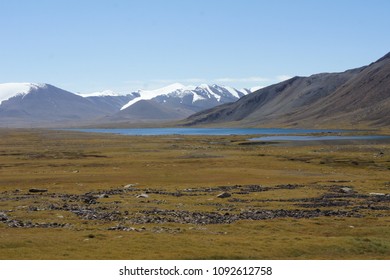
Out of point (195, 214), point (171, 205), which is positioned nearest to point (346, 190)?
point (171, 205)

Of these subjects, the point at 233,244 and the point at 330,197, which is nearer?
the point at 233,244

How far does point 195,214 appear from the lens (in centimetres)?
4481

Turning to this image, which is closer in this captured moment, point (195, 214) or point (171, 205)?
point (195, 214)

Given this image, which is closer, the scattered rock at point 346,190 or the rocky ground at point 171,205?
the rocky ground at point 171,205

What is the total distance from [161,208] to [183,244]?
16.9 m

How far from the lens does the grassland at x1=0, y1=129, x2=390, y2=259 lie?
98.7ft

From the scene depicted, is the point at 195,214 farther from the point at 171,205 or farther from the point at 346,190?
the point at 346,190

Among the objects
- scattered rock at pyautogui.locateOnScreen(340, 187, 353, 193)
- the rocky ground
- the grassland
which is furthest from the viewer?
scattered rock at pyautogui.locateOnScreen(340, 187, 353, 193)

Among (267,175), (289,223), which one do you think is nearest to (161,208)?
(289,223)

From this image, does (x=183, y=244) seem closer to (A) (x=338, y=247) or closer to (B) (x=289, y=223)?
(A) (x=338, y=247)

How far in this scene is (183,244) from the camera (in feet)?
102

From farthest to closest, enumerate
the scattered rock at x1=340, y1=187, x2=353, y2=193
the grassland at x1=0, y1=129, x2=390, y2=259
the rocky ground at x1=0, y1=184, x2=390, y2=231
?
1. the scattered rock at x1=340, y1=187, x2=353, y2=193
2. the rocky ground at x1=0, y1=184, x2=390, y2=231
3. the grassland at x1=0, y1=129, x2=390, y2=259

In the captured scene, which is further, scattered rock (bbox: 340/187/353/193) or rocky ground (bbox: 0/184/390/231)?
scattered rock (bbox: 340/187/353/193)

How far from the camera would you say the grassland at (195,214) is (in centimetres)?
3008
